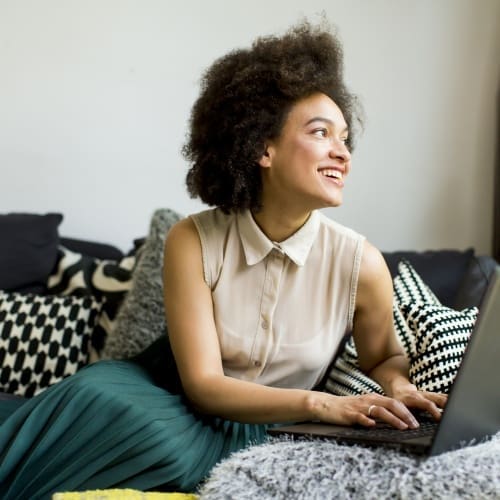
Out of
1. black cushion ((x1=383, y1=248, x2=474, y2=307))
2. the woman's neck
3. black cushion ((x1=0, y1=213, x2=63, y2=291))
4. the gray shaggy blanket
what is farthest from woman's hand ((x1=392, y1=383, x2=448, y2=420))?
black cushion ((x1=0, y1=213, x2=63, y2=291))

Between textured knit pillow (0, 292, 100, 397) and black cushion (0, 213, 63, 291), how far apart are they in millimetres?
123

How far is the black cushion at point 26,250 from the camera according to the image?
7.27 feet

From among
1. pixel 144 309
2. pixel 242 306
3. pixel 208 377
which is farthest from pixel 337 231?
pixel 144 309

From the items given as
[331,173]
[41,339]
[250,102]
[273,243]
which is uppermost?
[250,102]

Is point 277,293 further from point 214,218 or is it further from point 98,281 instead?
point 98,281

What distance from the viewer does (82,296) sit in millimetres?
2191

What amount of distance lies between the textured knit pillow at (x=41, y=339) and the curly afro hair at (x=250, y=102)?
2.11 feet

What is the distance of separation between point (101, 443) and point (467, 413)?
2.14 feet

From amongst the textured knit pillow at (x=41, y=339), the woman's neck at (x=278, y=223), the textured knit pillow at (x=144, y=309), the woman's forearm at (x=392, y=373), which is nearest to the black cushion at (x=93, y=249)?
the textured knit pillow at (x=41, y=339)

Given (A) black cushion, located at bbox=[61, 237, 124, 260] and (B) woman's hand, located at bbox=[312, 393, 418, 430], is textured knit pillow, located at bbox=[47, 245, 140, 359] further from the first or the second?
(B) woman's hand, located at bbox=[312, 393, 418, 430]

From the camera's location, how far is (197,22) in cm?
247

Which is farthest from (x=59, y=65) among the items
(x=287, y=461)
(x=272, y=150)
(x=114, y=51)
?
(x=287, y=461)

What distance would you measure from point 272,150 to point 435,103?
1188 mm

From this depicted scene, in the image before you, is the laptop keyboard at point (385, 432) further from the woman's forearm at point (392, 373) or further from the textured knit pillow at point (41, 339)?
the textured knit pillow at point (41, 339)
